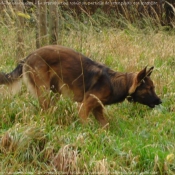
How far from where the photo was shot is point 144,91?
283 inches

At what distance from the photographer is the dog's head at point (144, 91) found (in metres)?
7.06

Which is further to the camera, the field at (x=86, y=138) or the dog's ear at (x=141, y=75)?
the dog's ear at (x=141, y=75)

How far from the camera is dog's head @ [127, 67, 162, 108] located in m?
7.06

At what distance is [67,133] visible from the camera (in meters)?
5.73

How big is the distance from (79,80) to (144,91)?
3.44ft

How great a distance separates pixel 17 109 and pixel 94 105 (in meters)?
1.27

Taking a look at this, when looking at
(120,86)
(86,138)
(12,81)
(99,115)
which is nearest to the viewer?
(86,138)

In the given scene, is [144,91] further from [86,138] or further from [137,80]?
[86,138]

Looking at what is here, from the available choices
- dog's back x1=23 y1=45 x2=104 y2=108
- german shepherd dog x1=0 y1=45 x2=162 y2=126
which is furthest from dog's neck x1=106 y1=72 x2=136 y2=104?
dog's back x1=23 y1=45 x2=104 y2=108

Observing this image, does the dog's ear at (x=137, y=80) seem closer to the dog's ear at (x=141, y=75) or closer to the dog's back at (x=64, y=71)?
the dog's ear at (x=141, y=75)

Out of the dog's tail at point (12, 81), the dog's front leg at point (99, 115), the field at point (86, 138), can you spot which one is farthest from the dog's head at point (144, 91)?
the dog's tail at point (12, 81)

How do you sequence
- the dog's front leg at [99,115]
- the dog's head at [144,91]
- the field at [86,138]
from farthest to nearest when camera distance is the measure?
the dog's head at [144,91], the dog's front leg at [99,115], the field at [86,138]

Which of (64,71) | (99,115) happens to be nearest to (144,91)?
(99,115)

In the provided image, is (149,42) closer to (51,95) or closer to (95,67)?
(95,67)
